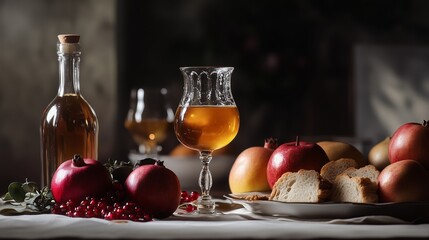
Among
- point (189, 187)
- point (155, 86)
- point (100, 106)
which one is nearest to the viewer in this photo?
point (189, 187)

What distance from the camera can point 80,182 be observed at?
137cm

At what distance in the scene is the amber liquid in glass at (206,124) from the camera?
4.91ft

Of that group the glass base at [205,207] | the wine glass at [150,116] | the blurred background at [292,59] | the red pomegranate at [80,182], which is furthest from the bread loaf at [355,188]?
the blurred background at [292,59]

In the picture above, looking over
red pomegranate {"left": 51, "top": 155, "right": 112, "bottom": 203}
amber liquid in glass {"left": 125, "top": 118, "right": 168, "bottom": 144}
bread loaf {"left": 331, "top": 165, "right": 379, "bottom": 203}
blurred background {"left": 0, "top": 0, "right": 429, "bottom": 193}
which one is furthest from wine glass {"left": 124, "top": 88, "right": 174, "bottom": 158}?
blurred background {"left": 0, "top": 0, "right": 429, "bottom": 193}

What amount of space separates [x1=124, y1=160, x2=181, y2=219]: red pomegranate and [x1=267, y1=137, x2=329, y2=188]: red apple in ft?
0.71

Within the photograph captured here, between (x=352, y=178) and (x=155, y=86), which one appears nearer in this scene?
(x=352, y=178)

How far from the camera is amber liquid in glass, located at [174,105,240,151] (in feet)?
4.91

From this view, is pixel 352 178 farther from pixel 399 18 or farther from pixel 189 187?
pixel 399 18

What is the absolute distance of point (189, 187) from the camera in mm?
2049

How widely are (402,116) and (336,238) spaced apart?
4211mm

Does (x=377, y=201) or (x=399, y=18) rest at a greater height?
(x=399, y=18)

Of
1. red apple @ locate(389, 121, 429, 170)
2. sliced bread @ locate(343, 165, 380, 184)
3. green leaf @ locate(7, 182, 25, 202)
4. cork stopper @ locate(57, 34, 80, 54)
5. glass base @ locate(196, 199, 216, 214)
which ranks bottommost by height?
glass base @ locate(196, 199, 216, 214)

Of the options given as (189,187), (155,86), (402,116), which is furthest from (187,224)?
(402,116)

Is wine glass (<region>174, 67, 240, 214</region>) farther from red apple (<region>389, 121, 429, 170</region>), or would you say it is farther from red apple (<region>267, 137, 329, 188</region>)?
red apple (<region>389, 121, 429, 170</region>)
